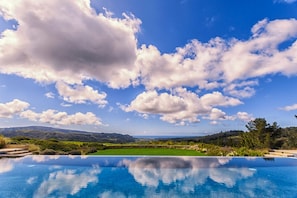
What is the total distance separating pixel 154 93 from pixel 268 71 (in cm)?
1116

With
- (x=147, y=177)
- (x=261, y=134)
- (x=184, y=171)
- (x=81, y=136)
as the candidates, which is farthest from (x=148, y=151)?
(x=81, y=136)

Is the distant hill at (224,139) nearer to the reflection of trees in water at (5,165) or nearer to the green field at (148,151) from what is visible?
the green field at (148,151)

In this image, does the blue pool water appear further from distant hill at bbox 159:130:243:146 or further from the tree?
distant hill at bbox 159:130:243:146

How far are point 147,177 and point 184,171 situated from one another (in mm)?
2029

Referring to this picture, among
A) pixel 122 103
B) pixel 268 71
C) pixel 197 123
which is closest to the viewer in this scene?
pixel 268 71

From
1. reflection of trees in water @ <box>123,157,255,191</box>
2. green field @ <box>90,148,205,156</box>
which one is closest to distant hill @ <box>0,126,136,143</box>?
green field @ <box>90,148,205,156</box>

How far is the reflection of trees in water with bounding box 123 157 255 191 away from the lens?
9.27m

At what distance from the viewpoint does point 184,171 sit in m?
11.0

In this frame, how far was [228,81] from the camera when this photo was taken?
23.8m

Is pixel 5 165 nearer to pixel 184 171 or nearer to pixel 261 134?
pixel 184 171

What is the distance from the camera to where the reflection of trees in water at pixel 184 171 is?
927 centimetres

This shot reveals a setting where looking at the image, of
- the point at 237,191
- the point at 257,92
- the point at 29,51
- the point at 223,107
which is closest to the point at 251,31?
the point at 257,92

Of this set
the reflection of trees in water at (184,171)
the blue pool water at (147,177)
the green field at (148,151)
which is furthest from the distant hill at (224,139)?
the reflection of trees in water at (184,171)

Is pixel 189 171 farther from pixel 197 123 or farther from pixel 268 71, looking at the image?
pixel 197 123
